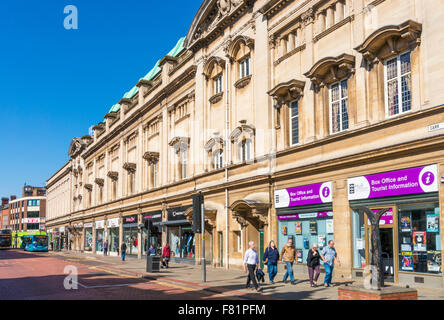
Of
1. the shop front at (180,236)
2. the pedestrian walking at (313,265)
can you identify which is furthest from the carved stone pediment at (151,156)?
the pedestrian walking at (313,265)

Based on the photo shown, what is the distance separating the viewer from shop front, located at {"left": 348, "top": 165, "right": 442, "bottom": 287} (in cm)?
1490

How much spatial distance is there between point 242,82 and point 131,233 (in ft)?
79.0

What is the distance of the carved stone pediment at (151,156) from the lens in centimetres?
3933

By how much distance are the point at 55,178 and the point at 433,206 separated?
8901 centimetres

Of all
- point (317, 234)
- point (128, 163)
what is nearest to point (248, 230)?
point (317, 234)

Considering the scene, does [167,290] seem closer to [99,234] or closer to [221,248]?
[221,248]

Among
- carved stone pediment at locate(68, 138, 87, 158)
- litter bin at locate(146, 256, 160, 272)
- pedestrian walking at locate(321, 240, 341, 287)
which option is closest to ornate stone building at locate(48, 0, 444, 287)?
pedestrian walking at locate(321, 240, 341, 287)

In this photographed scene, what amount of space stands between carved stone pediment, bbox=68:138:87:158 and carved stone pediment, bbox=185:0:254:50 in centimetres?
4072

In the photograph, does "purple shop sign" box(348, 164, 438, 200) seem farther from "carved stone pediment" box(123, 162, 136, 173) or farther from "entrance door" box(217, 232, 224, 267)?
"carved stone pediment" box(123, 162, 136, 173)

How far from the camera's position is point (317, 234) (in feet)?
66.2

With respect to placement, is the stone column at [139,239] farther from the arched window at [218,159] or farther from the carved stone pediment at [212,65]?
the carved stone pediment at [212,65]

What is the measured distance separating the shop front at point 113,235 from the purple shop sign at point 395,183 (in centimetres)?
3518

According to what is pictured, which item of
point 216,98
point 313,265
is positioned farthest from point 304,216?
point 216,98

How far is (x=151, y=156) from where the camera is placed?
131 feet
